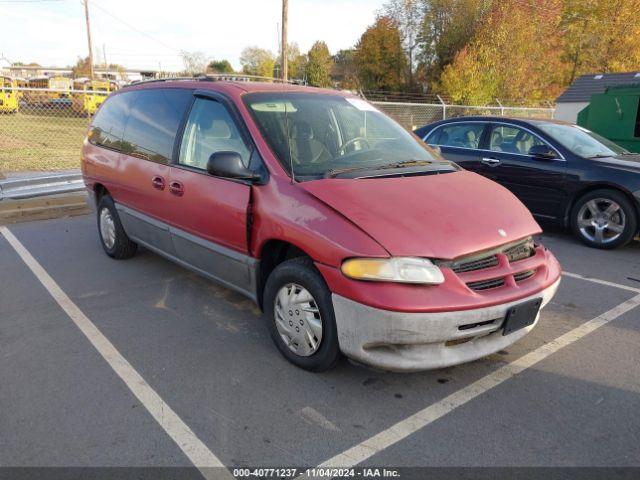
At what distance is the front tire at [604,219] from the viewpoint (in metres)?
5.80

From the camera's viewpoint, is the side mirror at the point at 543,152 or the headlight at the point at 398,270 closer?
the headlight at the point at 398,270

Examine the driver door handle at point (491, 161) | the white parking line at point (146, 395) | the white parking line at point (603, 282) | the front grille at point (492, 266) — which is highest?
the driver door handle at point (491, 161)

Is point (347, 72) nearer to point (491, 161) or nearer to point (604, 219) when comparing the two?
point (491, 161)

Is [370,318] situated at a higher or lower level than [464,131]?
lower

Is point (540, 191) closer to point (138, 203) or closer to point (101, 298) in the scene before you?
point (138, 203)

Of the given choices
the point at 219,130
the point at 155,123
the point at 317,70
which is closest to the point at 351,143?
the point at 219,130

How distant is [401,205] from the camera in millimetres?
2939

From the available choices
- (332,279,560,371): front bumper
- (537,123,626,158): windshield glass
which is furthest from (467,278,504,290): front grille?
(537,123,626,158): windshield glass

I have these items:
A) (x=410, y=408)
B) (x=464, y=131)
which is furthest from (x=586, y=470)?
(x=464, y=131)

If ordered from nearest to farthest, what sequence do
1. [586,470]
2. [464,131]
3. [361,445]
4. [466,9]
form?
[586,470] → [361,445] → [464,131] → [466,9]

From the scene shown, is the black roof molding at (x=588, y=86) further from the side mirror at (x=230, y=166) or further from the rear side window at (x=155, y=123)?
the side mirror at (x=230, y=166)

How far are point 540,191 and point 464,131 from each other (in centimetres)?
153

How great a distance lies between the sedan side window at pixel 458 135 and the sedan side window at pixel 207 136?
15.1 feet

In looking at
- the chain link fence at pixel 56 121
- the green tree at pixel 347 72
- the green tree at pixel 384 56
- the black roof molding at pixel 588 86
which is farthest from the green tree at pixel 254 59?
the black roof molding at pixel 588 86
